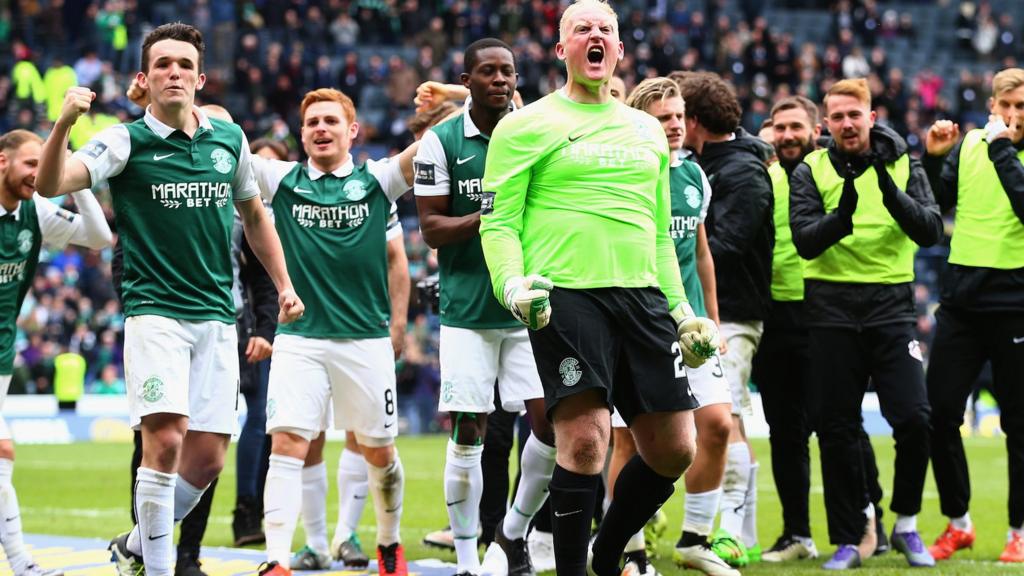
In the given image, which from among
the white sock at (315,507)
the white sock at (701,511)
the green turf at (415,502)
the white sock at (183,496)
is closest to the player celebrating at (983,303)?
the green turf at (415,502)

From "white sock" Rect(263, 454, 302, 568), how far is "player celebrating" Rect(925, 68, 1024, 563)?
371 centimetres

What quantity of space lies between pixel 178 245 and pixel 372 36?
26080mm

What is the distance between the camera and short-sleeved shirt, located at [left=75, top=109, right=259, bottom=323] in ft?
19.4

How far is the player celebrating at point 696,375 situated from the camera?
6781 mm

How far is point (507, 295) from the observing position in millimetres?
4988

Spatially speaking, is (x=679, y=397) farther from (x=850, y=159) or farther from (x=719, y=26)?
(x=719, y=26)

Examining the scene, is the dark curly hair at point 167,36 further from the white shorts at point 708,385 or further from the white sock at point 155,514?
the white shorts at point 708,385

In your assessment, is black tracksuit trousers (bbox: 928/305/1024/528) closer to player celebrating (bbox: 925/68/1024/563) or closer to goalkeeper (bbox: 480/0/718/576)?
player celebrating (bbox: 925/68/1024/563)

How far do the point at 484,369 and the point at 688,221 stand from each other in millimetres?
1327

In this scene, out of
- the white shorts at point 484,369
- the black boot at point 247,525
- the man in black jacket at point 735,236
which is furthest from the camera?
the black boot at point 247,525

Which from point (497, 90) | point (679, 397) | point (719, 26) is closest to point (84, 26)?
point (719, 26)

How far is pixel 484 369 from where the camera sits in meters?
6.62

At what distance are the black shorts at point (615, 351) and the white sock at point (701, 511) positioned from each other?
1561mm

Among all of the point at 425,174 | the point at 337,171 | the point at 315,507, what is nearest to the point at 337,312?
the point at 337,171
